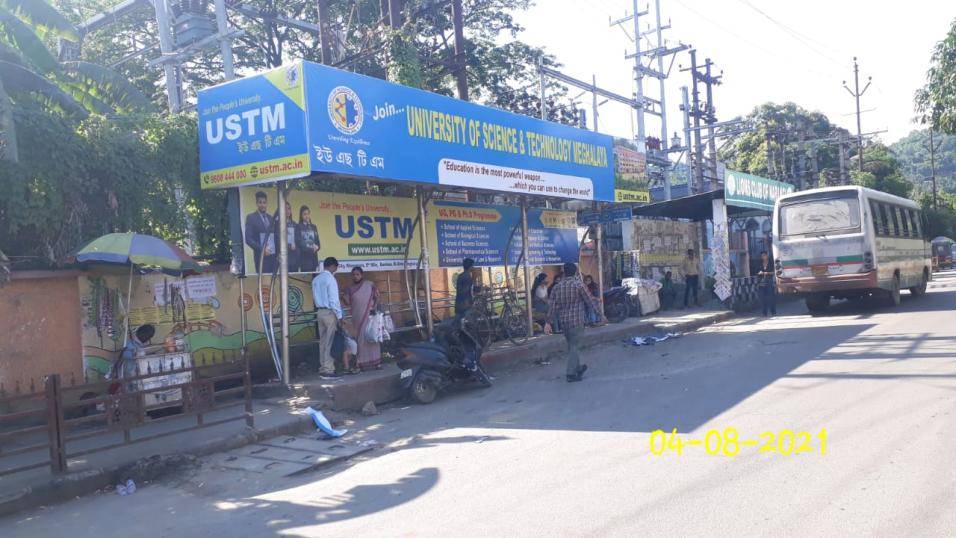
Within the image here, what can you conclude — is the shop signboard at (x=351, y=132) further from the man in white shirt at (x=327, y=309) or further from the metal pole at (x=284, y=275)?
the man in white shirt at (x=327, y=309)

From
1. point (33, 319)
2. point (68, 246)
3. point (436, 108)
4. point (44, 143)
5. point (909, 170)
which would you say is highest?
point (909, 170)

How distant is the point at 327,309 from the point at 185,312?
6.45 feet

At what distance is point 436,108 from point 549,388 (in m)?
4.73

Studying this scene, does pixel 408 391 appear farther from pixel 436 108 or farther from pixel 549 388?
pixel 436 108

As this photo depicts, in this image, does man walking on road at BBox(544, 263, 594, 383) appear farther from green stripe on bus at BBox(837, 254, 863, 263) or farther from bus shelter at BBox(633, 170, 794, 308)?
bus shelter at BBox(633, 170, 794, 308)

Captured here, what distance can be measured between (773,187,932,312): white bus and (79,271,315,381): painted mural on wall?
1220cm

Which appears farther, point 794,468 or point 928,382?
point 928,382

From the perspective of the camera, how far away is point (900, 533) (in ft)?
13.5

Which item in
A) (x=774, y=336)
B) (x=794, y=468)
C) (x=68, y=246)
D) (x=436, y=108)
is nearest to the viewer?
(x=794, y=468)

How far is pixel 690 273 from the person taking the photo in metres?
24.2

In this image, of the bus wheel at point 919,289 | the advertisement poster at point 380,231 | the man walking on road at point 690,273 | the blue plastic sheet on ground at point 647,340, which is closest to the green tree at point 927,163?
the bus wheel at point 919,289

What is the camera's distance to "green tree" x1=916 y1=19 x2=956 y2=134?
19.8 m

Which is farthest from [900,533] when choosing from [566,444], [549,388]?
[549,388]

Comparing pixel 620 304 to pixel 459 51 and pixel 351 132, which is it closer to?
pixel 459 51
